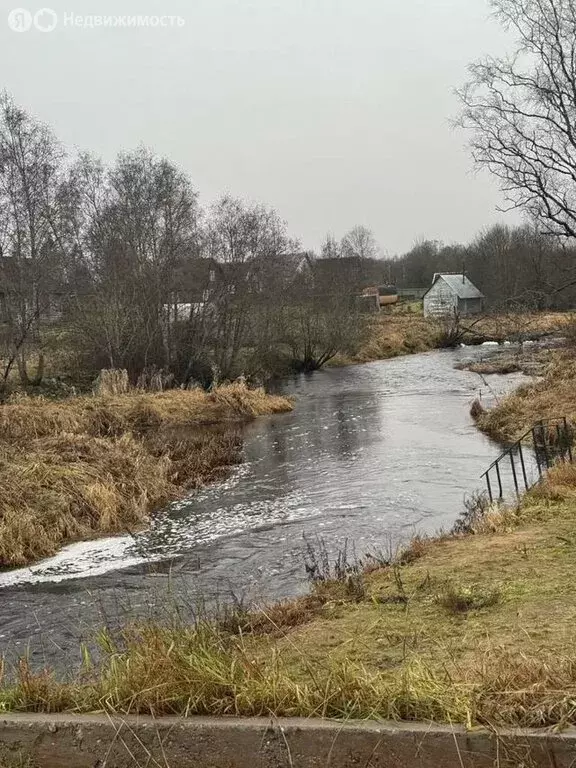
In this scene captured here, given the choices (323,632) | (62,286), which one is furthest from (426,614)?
(62,286)

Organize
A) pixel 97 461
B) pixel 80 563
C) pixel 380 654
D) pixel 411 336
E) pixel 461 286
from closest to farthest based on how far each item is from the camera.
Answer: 1. pixel 380 654
2. pixel 80 563
3. pixel 97 461
4. pixel 411 336
5. pixel 461 286

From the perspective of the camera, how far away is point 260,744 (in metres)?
2.98

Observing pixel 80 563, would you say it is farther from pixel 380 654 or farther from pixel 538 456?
pixel 538 456

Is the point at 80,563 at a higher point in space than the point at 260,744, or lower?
lower

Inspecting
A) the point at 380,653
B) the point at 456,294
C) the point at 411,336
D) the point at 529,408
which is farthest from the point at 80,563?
the point at 456,294

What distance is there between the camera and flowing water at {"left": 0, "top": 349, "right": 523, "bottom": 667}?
7.95 metres

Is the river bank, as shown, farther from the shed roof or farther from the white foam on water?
the shed roof

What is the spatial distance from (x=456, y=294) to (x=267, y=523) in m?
73.8

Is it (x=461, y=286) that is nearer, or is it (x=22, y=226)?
(x=22, y=226)

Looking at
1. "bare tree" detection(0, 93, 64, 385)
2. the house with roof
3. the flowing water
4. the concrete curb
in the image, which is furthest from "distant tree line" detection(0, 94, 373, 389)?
the house with roof

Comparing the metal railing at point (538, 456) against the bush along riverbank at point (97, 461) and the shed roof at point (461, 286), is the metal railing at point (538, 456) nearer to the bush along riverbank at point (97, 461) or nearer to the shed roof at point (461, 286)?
the bush along riverbank at point (97, 461)

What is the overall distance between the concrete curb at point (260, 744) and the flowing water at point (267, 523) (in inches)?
73.1

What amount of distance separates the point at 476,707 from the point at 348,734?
0.58 meters

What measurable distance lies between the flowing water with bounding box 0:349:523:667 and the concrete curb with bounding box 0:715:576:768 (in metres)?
1.86
